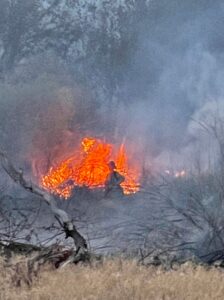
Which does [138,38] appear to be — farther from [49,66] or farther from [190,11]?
[49,66]

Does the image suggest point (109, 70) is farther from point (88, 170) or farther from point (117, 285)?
point (117, 285)

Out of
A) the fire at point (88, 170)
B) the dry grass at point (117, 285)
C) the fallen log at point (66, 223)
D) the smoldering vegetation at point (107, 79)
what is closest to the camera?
the dry grass at point (117, 285)

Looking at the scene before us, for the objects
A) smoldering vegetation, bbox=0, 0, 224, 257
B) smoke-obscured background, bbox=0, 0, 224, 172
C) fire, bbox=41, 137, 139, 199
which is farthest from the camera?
smoke-obscured background, bbox=0, 0, 224, 172

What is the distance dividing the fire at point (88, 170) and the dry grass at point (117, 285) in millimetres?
13315

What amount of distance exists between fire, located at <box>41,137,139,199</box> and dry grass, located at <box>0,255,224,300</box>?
43.7 feet

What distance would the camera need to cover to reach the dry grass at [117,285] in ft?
17.0

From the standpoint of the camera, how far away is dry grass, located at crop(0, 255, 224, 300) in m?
5.17

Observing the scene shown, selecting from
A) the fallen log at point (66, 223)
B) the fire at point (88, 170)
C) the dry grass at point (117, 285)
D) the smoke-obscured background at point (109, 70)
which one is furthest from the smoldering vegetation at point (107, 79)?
the dry grass at point (117, 285)

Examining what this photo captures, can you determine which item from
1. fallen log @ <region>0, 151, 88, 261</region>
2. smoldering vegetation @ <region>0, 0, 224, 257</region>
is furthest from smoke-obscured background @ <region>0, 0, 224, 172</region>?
fallen log @ <region>0, 151, 88, 261</region>

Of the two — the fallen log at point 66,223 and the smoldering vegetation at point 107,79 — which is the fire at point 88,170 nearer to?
the smoldering vegetation at point 107,79

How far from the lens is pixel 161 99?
2633 cm

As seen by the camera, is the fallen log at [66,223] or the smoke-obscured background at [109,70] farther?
the smoke-obscured background at [109,70]

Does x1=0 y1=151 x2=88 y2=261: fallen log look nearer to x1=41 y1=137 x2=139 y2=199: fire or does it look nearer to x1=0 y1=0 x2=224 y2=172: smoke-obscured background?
x1=41 y1=137 x2=139 y2=199: fire

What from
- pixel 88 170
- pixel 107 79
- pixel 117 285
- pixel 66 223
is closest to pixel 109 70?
pixel 107 79
